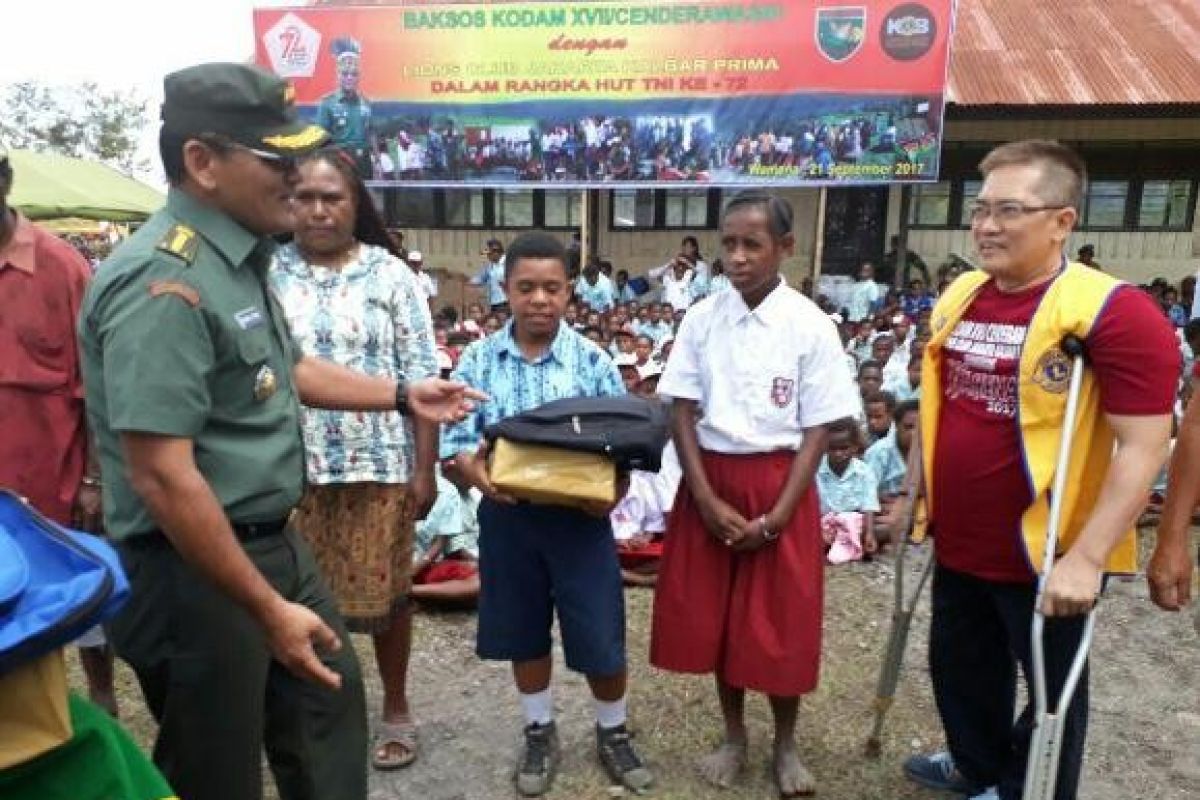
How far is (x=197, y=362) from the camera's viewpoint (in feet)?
5.15

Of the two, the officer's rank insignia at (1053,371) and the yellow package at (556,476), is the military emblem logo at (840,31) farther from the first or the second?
the yellow package at (556,476)

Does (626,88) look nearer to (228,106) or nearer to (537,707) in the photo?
(537,707)

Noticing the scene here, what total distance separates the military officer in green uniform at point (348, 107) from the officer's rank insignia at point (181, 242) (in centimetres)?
1081

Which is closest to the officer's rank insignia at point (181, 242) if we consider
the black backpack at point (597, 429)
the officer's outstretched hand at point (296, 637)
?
Answer: the officer's outstretched hand at point (296, 637)

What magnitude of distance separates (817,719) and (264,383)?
2.37 meters

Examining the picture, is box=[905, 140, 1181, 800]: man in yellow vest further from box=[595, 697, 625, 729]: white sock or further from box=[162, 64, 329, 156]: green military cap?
box=[162, 64, 329, 156]: green military cap

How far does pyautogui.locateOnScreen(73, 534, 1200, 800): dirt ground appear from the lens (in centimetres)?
284

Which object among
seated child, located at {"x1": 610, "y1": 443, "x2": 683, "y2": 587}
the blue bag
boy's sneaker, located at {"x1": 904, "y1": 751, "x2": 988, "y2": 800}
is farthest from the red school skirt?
seated child, located at {"x1": 610, "y1": 443, "x2": 683, "y2": 587}

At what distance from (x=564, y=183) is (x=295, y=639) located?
420 inches

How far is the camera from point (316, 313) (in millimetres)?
2562

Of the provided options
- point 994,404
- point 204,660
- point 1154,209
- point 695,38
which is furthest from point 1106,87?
point 204,660

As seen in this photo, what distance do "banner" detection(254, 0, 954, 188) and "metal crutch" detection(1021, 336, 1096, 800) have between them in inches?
389

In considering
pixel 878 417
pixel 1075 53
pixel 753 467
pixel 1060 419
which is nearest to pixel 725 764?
pixel 753 467

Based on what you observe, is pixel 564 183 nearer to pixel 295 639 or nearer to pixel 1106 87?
pixel 1106 87
